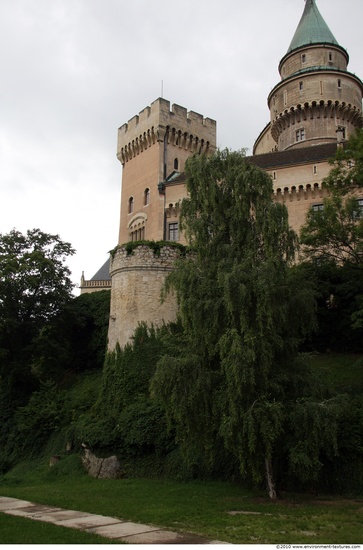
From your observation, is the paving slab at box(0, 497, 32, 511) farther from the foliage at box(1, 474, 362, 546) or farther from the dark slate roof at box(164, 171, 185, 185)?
the dark slate roof at box(164, 171, 185, 185)

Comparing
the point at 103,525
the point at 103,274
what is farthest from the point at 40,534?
the point at 103,274

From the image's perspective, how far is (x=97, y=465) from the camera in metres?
22.2

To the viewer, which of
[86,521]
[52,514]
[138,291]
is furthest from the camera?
[138,291]

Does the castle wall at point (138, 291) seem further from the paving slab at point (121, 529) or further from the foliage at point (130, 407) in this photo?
the paving slab at point (121, 529)

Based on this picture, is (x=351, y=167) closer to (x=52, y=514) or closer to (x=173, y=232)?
(x=52, y=514)

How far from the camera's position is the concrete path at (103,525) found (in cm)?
1081

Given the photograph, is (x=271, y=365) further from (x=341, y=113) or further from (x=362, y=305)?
(x=341, y=113)

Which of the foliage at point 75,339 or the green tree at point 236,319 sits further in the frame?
the foliage at point 75,339

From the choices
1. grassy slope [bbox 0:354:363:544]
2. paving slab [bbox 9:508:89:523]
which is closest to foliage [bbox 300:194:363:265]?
grassy slope [bbox 0:354:363:544]

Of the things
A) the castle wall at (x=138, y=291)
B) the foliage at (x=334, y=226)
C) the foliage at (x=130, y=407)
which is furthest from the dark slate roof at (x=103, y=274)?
the foliage at (x=334, y=226)

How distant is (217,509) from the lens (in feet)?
46.5

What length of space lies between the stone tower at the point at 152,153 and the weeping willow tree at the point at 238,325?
83.2 ft

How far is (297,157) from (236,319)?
89.9 ft

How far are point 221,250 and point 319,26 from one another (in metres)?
44.5
